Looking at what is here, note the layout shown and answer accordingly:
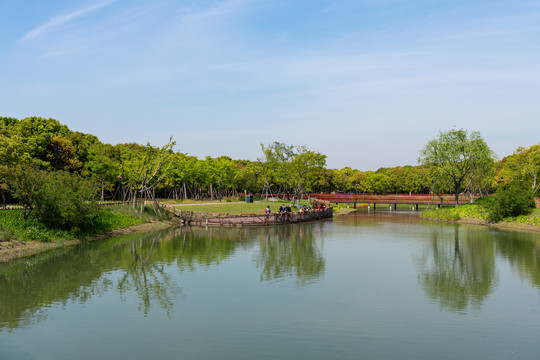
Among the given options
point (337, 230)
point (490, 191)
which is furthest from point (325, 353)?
point (490, 191)

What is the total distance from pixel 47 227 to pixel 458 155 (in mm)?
69336

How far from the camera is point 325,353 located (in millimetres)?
15375

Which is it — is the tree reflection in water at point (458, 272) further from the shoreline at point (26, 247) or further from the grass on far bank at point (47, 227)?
the grass on far bank at point (47, 227)

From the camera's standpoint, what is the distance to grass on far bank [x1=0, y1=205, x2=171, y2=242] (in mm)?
36531

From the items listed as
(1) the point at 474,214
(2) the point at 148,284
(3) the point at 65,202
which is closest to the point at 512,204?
(1) the point at 474,214

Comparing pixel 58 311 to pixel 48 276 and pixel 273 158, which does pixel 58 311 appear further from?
pixel 273 158

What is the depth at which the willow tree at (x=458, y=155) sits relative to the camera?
79.0 m

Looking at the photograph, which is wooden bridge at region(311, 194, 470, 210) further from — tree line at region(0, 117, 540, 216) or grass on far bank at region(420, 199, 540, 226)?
grass on far bank at region(420, 199, 540, 226)

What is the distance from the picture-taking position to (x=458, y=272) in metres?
30.8

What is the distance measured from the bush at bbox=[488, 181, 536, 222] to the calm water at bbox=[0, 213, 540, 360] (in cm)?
2428

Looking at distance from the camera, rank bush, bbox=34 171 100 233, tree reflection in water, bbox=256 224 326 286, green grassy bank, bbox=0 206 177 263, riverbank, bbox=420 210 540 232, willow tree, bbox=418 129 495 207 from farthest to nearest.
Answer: willow tree, bbox=418 129 495 207 < riverbank, bbox=420 210 540 232 < bush, bbox=34 171 100 233 < green grassy bank, bbox=0 206 177 263 < tree reflection in water, bbox=256 224 326 286

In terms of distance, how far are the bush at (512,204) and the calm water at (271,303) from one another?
24.3 m

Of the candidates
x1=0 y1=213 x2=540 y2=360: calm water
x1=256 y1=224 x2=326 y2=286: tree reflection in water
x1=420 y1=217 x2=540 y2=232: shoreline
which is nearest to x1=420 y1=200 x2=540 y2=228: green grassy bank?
x1=420 y1=217 x2=540 y2=232: shoreline

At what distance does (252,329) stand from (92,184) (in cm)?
3446
